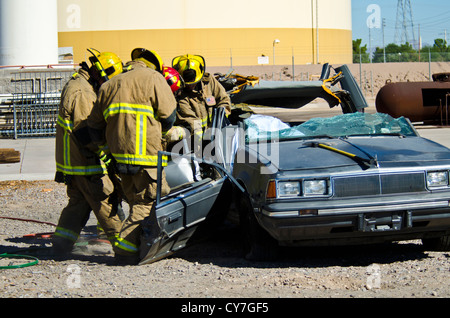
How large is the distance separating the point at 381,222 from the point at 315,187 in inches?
22.7

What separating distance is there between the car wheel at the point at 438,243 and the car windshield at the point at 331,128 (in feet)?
3.52

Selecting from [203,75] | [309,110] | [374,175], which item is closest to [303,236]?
[374,175]

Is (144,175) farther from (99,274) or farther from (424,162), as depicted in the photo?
(424,162)

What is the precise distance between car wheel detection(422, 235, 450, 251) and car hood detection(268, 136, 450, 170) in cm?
78

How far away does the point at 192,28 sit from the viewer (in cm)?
4616

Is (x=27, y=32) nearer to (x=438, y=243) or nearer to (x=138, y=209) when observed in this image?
(x=138, y=209)

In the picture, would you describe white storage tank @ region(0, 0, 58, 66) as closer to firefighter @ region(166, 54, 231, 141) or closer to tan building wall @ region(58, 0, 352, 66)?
firefighter @ region(166, 54, 231, 141)

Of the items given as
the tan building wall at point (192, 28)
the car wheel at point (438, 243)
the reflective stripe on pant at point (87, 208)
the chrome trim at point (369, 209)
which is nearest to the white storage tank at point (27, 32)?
the reflective stripe on pant at point (87, 208)

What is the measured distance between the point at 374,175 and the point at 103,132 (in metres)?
2.41

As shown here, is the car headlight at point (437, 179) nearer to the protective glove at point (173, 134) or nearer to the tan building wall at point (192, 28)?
the protective glove at point (173, 134)

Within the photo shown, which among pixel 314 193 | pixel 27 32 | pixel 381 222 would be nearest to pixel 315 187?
pixel 314 193

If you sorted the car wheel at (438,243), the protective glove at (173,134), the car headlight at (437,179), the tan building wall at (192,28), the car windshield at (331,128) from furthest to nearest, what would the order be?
the tan building wall at (192,28), the car windshield at (331,128), the protective glove at (173,134), the car wheel at (438,243), the car headlight at (437,179)

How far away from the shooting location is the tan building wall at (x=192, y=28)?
149 feet

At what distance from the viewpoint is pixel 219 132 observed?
6.48m
